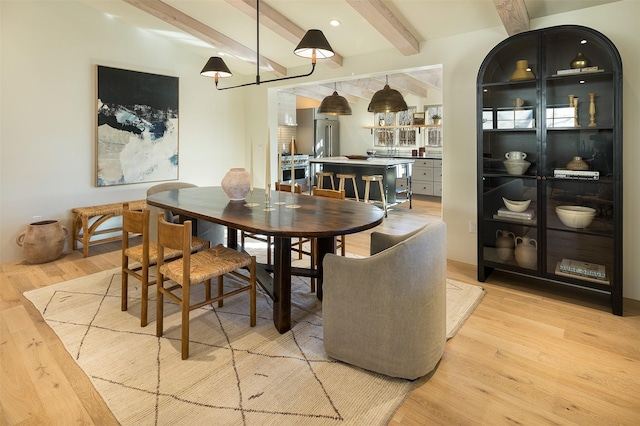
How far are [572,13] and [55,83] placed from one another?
16.3 ft

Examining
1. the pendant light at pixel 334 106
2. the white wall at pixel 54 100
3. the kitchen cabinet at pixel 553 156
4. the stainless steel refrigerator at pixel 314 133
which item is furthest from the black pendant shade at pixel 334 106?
the stainless steel refrigerator at pixel 314 133

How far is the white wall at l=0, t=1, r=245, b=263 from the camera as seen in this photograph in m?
3.71

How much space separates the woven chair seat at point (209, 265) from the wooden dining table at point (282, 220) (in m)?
0.23

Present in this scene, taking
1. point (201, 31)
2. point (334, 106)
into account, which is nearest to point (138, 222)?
point (201, 31)

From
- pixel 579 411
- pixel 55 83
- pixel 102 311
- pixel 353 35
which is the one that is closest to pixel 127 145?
pixel 55 83

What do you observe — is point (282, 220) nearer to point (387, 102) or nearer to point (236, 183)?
point (236, 183)

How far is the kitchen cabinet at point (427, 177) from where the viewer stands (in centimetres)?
820

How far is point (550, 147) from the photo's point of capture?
293 cm

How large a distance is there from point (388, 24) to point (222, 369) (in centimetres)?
308

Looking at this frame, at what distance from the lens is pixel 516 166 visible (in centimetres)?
310

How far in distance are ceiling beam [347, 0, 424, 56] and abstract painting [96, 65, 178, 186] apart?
296 cm

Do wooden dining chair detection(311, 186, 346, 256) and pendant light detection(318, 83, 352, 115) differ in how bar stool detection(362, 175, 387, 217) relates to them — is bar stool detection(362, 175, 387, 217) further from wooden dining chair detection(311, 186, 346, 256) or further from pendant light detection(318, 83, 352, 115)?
wooden dining chair detection(311, 186, 346, 256)

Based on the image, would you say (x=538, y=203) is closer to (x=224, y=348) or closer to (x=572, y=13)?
(x=572, y=13)

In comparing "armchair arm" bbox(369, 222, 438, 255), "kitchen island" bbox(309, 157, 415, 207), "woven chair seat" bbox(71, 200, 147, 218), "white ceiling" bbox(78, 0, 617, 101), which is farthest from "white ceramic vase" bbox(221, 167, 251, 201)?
"kitchen island" bbox(309, 157, 415, 207)
